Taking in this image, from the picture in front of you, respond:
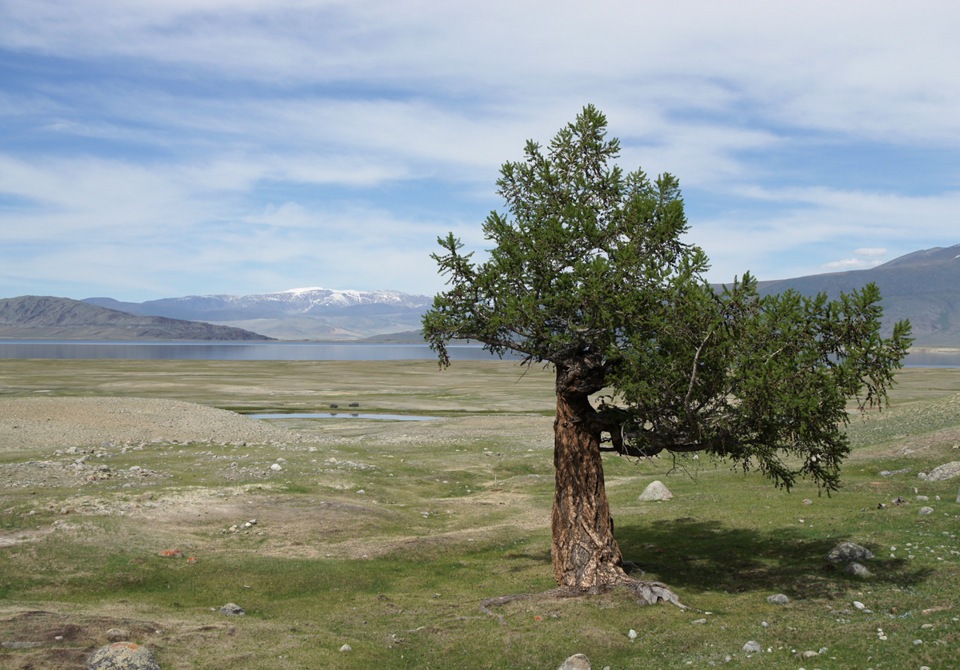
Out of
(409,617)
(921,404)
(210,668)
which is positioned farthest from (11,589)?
(921,404)

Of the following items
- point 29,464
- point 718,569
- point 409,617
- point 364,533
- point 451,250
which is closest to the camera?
point 409,617

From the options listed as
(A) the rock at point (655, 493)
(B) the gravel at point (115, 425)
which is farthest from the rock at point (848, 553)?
(B) the gravel at point (115, 425)

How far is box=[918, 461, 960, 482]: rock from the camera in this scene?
34031 millimetres

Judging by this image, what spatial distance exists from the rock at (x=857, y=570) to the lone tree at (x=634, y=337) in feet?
9.23

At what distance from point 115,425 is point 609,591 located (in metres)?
45.5

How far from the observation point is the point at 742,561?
26.4 meters

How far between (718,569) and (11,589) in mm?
23062

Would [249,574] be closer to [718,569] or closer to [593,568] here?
[593,568]

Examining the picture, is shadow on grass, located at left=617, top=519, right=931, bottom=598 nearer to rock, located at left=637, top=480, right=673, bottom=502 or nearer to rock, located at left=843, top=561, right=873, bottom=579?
rock, located at left=843, top=561, right=873, bottom=579

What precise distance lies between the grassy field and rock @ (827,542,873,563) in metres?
0.43

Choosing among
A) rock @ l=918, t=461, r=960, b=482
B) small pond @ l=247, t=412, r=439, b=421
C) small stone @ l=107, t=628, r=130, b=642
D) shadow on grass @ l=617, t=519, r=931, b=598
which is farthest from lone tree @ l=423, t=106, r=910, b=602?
small pond @ l=247, t=412, r=439, b=421

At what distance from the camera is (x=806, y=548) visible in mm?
26875

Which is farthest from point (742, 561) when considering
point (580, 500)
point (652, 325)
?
point (652, 325)

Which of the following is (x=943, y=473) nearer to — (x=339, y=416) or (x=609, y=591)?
(x=609, y=591)
